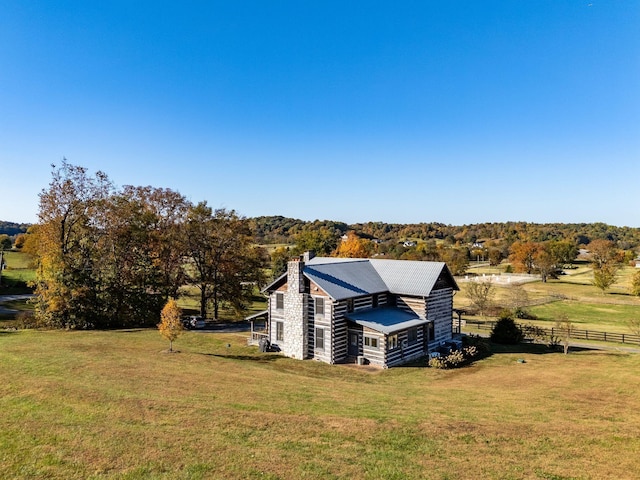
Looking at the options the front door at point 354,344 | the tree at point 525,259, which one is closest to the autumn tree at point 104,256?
the front door at point 354,344

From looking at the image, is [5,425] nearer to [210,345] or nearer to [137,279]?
[210,345]

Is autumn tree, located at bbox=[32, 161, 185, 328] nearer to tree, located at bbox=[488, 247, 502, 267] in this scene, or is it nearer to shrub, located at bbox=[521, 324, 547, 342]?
shrub, located at bbox=[521, 324, 547, 342]

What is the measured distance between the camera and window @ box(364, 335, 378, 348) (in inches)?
1152

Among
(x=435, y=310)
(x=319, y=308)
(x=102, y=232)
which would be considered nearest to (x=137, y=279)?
(x=102, y=232)

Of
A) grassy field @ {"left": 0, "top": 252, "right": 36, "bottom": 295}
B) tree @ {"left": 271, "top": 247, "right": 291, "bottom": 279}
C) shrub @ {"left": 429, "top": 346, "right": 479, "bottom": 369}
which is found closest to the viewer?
shrub @ {"left": 429, "top": 346, "right": 479, "bottom": 369}

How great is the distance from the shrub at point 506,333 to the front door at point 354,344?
14.8 m

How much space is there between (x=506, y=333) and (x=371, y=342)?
1527cm

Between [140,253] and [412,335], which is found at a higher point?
[140,253]

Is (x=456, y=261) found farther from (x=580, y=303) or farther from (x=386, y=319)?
(x=386, y=319)

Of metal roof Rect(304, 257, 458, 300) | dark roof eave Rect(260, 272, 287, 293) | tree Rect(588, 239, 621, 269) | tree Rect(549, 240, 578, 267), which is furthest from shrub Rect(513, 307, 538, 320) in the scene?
tree Rect(588, 239, 621, 269)

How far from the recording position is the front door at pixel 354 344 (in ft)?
100

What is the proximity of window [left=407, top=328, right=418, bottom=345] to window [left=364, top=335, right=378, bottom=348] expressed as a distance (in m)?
3.34

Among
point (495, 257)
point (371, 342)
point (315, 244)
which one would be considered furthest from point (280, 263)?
point (495, 257)

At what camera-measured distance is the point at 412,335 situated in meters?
31.8
